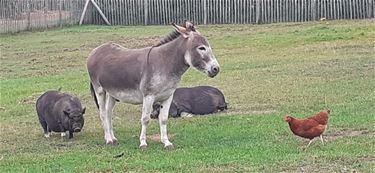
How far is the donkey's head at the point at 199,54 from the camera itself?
11.8m

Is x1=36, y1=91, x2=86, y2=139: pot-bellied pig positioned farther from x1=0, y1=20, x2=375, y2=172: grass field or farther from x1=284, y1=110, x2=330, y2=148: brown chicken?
x1=284, y1=110, x2=330, y2=148: brown chicken

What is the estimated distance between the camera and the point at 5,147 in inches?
505

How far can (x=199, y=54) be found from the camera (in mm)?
11812

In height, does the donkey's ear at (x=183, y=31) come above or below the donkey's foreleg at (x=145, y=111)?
above

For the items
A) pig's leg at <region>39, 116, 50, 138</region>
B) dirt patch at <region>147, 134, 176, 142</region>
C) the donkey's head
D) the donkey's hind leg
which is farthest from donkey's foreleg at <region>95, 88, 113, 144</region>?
the donkey's head

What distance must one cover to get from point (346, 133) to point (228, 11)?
1072 inches

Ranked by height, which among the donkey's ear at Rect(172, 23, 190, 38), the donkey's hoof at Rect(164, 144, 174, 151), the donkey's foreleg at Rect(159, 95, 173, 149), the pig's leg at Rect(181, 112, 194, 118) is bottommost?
the pig's leg at Rect(181, 112, 194, 118)

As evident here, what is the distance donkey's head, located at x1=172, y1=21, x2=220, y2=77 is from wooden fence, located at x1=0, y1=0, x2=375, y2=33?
24.3 m

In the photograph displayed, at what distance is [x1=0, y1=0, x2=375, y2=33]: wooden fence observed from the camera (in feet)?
121

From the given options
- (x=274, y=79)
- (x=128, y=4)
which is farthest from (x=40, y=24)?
(x=274, y=79)

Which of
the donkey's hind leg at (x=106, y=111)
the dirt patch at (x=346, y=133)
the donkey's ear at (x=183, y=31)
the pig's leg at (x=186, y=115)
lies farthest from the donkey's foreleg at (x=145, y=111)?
the pig's leg at (x=186, y=115)

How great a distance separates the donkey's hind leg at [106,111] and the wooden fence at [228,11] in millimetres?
25802

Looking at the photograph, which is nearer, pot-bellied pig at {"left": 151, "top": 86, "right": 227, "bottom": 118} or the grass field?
the grass field

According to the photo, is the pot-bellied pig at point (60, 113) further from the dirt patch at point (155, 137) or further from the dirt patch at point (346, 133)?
the dirt patch at point (346, 133)
